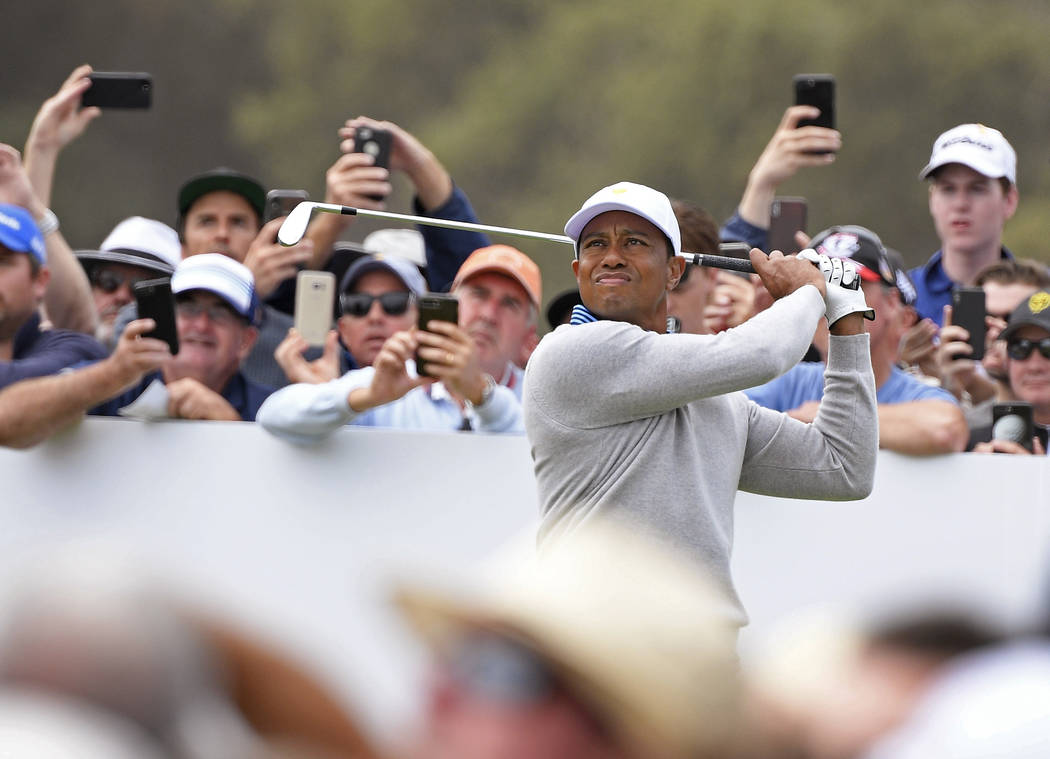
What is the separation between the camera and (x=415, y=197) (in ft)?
18.8

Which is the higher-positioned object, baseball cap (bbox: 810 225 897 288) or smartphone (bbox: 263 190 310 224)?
smartphone (bbox: 263 190 310 224)

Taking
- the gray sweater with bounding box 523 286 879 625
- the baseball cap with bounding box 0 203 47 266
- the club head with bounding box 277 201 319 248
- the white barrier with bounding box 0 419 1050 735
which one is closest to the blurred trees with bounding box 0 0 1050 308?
the baseball cap with bounding box 0 203 47 266

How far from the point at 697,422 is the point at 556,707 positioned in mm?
2162

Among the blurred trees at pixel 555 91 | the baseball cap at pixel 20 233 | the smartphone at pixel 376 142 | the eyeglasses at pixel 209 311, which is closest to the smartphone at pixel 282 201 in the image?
the smartphone at pixel 376 142

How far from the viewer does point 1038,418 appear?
5.12 m

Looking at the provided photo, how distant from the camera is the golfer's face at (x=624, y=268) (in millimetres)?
3494

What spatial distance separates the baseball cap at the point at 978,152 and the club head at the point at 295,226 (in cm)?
235

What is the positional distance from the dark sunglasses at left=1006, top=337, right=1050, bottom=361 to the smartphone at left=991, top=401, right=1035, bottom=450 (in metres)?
0.25

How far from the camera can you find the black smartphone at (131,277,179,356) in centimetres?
473

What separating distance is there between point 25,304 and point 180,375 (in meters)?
0.48

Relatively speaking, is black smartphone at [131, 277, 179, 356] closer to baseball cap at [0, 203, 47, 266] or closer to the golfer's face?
baseball cap at [0, 203, 47, 266]

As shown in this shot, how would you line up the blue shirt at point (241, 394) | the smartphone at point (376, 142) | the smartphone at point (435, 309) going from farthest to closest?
the smartphone at point (376, 142) → the blue shirt at point (241, 394) → the smartphone at point (435, 309)

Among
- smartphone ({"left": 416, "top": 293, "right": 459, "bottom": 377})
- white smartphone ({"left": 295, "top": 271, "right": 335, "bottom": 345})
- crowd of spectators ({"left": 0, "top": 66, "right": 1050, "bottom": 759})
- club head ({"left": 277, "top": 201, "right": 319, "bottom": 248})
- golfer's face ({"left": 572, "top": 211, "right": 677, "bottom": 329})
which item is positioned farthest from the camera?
white smartphone ({"left": 295, "top": 271, "right": 335, "bottom": 345})

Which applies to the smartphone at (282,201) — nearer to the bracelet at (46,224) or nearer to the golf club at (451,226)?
the bracelet at (46,224)
